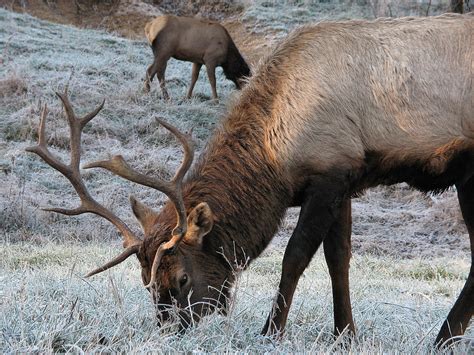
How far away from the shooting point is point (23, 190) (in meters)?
10.3

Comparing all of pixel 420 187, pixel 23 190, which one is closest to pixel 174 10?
pixel 23 190

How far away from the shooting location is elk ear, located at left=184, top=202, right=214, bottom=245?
464 cm

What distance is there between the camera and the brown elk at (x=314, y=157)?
4.71 metres

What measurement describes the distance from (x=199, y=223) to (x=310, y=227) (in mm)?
633

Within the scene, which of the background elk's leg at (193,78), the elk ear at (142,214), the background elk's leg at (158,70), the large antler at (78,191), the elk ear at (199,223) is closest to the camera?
the elk ear at (199,223)

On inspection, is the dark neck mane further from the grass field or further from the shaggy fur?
the grass field

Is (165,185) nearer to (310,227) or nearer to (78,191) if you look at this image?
(78,191)

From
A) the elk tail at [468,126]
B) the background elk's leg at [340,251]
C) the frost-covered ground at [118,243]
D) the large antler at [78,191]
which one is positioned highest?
the elk tail at [468,126]

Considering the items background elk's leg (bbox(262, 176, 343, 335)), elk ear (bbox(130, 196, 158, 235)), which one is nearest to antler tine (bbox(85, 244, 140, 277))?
elk ear (bbox(130, 196, 158, 235))

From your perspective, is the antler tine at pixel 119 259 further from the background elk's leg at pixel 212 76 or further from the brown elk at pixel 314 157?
the background elk's leg at pixel 212 76

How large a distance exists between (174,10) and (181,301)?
2515 cm

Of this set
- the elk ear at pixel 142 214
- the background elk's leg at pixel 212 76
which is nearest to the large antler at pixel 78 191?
the elk ear at pixel 142 214

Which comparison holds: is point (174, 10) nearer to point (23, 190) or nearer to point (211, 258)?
point (23, 190)

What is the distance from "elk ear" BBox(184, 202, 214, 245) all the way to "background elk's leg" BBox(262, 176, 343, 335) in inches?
19.1
